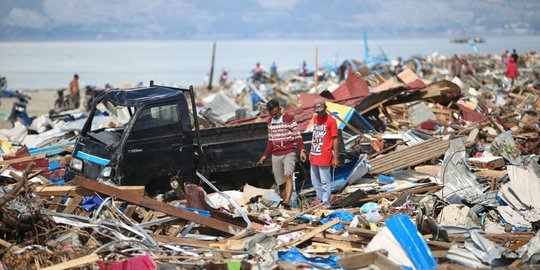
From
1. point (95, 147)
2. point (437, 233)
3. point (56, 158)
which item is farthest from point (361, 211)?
point (56, 158)

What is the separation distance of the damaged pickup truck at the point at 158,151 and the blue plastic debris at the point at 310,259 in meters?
3.07

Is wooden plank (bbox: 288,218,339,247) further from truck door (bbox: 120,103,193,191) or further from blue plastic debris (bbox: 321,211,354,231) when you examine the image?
truck door (bbox: 120,103,193,191)

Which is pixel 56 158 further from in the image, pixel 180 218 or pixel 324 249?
pixel 324 249

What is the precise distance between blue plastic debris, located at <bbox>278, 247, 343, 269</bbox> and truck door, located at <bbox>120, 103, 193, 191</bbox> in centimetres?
311

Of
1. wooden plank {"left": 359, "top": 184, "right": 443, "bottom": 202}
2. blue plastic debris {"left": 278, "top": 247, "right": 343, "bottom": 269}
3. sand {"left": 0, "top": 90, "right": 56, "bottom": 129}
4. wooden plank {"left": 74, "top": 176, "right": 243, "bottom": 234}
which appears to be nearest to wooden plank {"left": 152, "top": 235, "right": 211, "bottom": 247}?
wooden plank {"left": 74, "top": 176, "right": 243, "bottom": 234}

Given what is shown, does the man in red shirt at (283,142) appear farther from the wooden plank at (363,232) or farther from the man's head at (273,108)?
the wooden plank at (363,232)

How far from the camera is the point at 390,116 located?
54.3ft

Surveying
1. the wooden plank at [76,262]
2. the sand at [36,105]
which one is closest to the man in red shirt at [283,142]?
the wooden plank at [76,262]

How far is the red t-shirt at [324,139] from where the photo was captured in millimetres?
9828

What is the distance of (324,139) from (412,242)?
2.86 meters

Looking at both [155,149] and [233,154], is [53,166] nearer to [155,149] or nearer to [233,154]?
[155,149]

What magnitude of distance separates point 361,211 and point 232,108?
11.9m

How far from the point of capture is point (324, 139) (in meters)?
9.88

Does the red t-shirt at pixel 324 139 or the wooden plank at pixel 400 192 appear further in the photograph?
the wooden plank at pixel 400 192
